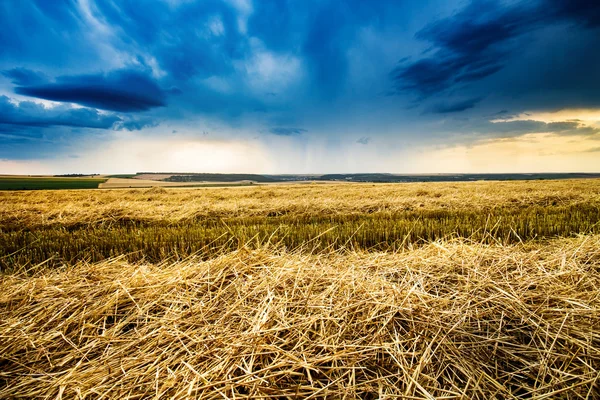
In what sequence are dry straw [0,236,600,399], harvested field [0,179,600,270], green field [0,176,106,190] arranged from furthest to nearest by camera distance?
green field [0,176,106,190], harvested field [0,179,600,270], dry straw [0,236,600,399]

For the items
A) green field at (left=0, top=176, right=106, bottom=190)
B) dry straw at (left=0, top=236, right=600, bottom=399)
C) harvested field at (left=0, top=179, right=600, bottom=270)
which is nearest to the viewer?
dry straw at (left=0, top=236, right=600, bottom=399)

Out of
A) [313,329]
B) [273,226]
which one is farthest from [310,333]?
[273,226]

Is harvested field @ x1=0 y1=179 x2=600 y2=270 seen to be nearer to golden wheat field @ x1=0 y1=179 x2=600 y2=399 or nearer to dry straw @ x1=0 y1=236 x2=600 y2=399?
golden wheat field @ x1=0 y1=179 x2=600 y2=399

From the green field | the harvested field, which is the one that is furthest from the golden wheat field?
the green field

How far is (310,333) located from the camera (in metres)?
2.35

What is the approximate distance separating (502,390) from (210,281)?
8.34 ft

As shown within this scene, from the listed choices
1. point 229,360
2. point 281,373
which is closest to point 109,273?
point 229,360

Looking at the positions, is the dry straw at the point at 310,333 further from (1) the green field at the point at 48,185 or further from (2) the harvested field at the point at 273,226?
(1) the green field at the point at 48,185

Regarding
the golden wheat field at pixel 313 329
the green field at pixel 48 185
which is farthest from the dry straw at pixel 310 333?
the green field at pixel 48 185

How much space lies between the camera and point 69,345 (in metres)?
2.52

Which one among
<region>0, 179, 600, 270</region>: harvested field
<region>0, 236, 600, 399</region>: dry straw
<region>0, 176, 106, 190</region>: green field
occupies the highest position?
<region>0, 236, 600, 399</region>: dry straw

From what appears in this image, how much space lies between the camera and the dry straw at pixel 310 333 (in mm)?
1929

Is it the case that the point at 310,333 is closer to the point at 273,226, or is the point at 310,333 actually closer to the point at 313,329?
the point at 313,329

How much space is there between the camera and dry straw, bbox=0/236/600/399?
193 cm
